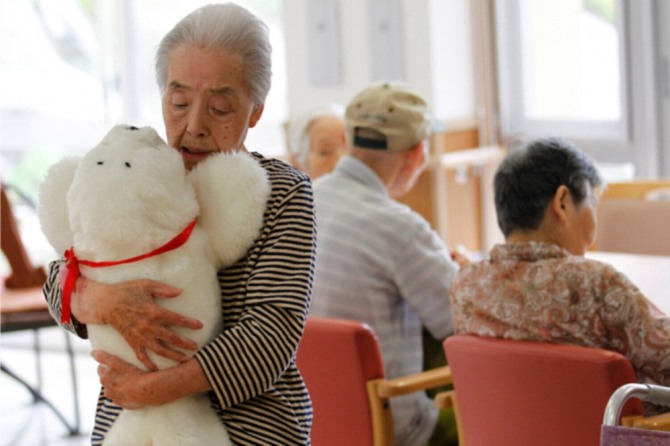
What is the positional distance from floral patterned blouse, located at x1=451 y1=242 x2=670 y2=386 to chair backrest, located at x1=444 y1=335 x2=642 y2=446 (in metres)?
0.11

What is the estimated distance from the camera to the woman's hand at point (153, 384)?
143 centimetres

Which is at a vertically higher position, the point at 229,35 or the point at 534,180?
the point at 229,35

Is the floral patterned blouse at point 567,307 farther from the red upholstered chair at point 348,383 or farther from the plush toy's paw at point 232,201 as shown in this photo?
the plush toy's paw at point 232,201

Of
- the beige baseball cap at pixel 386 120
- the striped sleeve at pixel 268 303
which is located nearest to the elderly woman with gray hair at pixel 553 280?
the beige baseball cap at pixel 386 120

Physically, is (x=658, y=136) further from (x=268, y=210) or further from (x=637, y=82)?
(x=268, y=210)

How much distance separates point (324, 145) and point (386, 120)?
0.87 metres

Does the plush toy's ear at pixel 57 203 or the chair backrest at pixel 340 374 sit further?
the chair backrest at pixel 340 374

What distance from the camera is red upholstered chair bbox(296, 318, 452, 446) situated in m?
2.39

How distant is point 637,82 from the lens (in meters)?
5.00

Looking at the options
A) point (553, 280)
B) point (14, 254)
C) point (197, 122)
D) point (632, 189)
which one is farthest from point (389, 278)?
point (14, 254)

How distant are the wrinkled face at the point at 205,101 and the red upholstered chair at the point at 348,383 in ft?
2.92

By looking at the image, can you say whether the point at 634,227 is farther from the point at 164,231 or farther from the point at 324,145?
the point at 164,231

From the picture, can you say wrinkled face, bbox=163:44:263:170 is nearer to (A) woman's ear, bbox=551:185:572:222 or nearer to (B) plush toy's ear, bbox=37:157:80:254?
(B) plush toy's ear, bbox=37:157:80:254

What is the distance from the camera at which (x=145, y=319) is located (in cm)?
144
